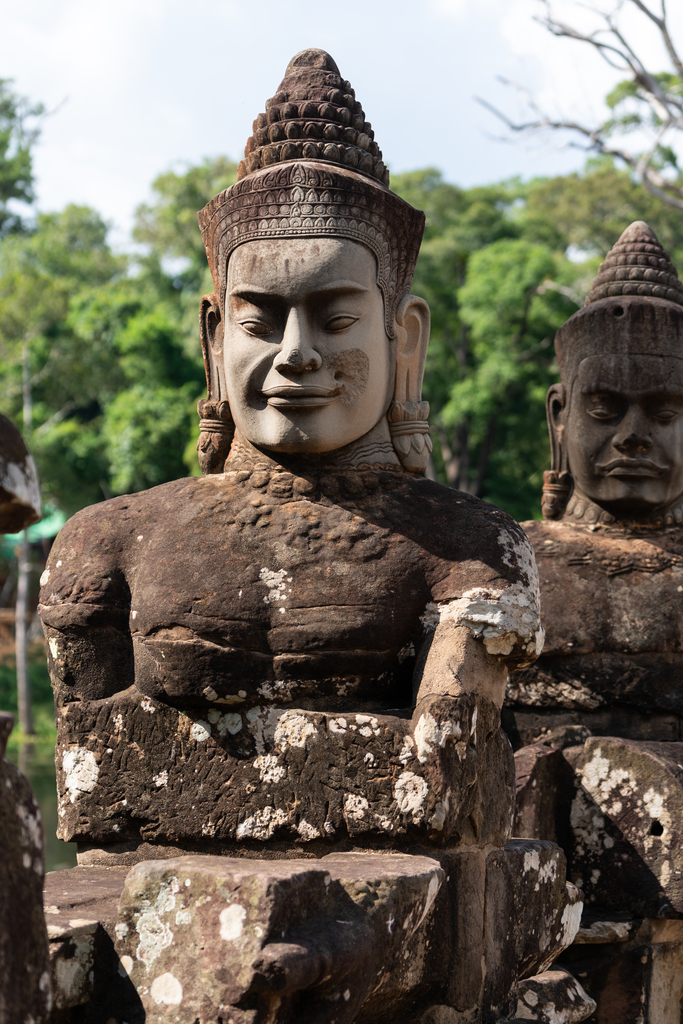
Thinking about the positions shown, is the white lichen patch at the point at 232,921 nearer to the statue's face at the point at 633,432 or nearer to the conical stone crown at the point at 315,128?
the conical stone crown at the point at 315,128

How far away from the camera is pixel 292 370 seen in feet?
12.5

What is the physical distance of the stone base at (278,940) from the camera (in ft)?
8.80

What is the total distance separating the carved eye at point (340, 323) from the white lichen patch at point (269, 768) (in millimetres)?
1413

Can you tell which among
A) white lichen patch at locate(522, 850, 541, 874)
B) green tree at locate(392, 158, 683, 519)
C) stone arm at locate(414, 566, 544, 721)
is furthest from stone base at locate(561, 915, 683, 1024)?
green tree at locate(392, 158, 683, 519)

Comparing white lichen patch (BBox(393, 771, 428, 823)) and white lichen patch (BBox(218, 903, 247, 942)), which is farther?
white lichen patch (BBox(393, 771, 428, 823))

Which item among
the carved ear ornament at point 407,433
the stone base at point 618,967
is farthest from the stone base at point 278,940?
the stone base at point 618,967

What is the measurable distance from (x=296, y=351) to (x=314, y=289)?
0.22 meters

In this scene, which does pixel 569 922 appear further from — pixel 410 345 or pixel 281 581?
pixel 410 345

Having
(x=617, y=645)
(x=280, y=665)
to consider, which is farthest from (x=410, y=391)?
(x=617, y=645)

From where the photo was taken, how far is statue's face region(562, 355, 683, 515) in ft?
18.0

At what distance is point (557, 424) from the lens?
19.7 feet

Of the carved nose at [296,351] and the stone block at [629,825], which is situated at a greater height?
the carved nose at [296,351]

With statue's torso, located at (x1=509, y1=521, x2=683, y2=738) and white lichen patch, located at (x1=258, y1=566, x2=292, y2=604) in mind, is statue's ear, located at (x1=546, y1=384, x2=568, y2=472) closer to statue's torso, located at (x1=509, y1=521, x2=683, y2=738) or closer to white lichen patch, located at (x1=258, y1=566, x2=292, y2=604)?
statue's torso, located at (x1=509, y1=521, x2=683, y2=738)

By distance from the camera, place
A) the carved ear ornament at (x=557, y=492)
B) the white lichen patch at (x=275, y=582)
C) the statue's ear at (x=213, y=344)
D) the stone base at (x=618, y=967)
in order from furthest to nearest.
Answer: the carved ear ornament at (x=557, y=492), the stone base at (x=618, y=967), the statue's ear at (x=213, y=344), the white lichen patch at (x=275, y=582)
